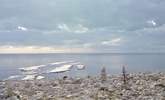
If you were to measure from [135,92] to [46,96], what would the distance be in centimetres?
435

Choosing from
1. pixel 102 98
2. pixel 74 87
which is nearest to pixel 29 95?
pixel 74 87

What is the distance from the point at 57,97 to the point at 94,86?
3799 millimetres

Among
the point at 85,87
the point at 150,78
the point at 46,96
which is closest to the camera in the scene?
the point at 46,96

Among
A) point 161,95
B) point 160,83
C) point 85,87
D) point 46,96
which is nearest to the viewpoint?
point 161,95

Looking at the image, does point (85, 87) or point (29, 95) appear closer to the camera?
point (29, 95)

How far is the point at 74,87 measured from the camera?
65.6 ft

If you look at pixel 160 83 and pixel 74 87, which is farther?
pixel 74 87

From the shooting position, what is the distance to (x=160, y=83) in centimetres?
1823

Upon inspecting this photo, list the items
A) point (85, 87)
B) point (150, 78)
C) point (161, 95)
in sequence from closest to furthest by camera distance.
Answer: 1. point (161, 95)
2. point (85, 87)
3. point (150, 78)

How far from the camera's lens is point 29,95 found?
712 inches

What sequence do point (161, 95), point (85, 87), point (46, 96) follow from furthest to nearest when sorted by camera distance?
1. point (85, 87)
2. point (46, 96)
3. point (161, 95)

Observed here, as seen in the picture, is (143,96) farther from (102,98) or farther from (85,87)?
(85,87)

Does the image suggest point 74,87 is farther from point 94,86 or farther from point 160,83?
point 160,83

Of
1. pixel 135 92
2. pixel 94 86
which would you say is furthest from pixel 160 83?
pixel 94 86
